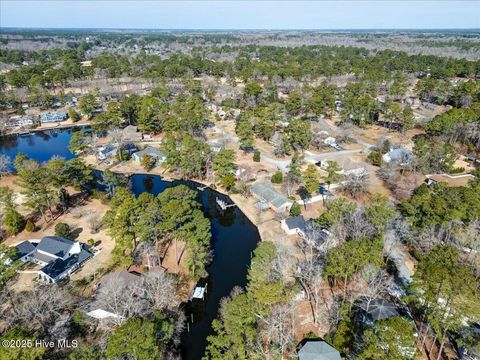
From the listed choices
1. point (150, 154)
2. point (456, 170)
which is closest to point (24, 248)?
point (150, 154)

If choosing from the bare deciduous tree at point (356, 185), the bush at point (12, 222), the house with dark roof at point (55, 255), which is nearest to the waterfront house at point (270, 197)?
the bare deciduous tree at point (356, 185)

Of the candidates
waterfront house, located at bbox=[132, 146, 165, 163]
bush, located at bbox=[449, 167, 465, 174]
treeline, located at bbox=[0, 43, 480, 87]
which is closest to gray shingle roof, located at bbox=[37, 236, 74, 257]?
waterfront house, located at bbox=[132, 146, 165, 163]

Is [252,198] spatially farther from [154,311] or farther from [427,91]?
[427,91]

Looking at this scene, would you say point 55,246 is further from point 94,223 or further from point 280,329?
point 280,329

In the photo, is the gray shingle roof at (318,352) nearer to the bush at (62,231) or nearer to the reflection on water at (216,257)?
the reflection on water at (216,257)

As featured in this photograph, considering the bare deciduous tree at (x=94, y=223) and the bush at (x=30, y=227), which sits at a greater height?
the bush at (x=30, y=227)

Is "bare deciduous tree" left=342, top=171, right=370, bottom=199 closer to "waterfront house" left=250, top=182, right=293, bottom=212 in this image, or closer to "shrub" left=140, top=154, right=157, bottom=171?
"waterfront house" left=250, top=182, right=293, bottom=212

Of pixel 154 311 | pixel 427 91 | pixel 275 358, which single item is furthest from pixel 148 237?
pixel 427 91
